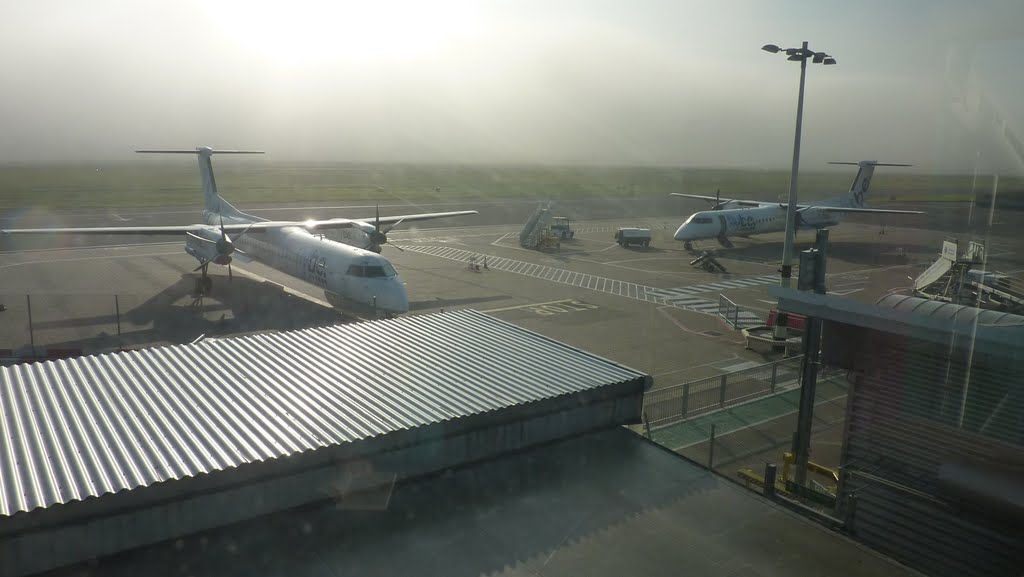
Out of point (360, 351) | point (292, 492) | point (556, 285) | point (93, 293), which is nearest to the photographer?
point (292, 492)

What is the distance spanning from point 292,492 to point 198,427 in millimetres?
2434

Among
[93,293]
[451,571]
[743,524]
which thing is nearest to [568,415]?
[743,524]

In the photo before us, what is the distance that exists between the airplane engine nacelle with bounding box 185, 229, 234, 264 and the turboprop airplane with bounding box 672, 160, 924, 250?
1567 inches

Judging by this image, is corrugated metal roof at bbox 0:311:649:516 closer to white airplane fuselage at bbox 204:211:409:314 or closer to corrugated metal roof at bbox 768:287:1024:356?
corrugated metal roof at bbox 768:287:1024:356

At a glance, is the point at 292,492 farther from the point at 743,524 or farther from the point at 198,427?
the point at 743,524

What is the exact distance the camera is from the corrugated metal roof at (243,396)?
1070 centimetres

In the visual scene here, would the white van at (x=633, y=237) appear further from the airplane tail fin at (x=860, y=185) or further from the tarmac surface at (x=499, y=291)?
the airplane tail fin at (x=860, y=185)

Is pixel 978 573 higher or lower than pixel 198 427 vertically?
lower

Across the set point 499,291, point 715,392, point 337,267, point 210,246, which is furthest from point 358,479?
point 210,246

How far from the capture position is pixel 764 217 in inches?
2552

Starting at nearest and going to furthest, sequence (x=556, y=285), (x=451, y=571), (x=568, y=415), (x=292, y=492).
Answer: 1. (x=451, y=571)
2. (x=292, y=492)
3. (x=568, y=415)
4. (x=556, y=285)

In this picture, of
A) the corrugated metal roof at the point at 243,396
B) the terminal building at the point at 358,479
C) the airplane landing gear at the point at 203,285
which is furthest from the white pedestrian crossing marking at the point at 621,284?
the terminal building at the point at 358,479

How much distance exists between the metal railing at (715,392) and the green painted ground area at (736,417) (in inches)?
18.7

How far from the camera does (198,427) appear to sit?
12.2 metres
